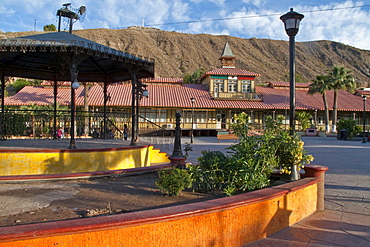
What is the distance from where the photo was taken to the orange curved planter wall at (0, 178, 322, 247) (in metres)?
2.82

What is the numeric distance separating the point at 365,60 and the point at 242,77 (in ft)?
353

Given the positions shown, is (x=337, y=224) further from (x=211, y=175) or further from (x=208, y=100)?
(x=208, y=100)

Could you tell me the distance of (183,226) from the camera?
11.2 feet

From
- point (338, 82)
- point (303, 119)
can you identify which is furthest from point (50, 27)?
point (338, 82)

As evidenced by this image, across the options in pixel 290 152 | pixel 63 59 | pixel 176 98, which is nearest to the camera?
pixel 290 152

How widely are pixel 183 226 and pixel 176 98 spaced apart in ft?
113

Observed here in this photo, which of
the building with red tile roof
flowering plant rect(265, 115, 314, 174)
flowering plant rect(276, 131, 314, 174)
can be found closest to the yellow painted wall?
flowering plant rect(265, 115, 314, 174)

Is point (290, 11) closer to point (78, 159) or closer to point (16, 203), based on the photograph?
point (16, 203)

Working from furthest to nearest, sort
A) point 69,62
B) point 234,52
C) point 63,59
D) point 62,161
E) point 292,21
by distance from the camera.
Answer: point 234,52 < point 63,59 < point 69,62 < point 62,161 < point 292,21

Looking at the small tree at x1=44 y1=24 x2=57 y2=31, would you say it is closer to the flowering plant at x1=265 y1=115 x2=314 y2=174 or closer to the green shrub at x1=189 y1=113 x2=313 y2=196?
the green shrub at x1=189 y1=113 x2=313 y2=196

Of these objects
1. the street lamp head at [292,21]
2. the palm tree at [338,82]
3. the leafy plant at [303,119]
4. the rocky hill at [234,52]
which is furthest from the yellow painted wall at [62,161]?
the rocky hill at [234,52]

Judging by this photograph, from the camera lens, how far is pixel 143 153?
10789mm

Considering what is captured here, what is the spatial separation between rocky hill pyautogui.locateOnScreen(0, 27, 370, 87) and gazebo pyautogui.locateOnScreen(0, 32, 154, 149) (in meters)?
67.7

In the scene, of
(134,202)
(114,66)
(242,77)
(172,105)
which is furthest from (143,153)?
(242,77)
